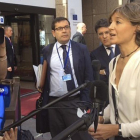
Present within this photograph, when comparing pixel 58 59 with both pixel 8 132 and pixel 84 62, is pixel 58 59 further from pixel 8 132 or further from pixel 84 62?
pixel 8 132

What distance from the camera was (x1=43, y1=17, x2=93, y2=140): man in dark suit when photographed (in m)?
3.25

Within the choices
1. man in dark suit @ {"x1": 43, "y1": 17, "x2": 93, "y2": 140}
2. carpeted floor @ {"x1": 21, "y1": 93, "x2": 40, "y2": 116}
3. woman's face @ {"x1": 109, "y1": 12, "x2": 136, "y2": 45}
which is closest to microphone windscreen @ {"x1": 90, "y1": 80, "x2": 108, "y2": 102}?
woman's face @ {"x1": 109, "y1": 12, "x2": 136, "y2": 45}

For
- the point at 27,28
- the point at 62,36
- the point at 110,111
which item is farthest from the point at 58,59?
the point at 27,28

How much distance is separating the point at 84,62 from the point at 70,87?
1.23 ft

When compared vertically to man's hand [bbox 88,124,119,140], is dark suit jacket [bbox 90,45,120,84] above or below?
above

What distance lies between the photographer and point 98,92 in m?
1.39

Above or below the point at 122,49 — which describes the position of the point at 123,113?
below

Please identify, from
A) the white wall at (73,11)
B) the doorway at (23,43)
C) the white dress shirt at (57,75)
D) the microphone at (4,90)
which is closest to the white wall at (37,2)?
the white wall at (73,11)

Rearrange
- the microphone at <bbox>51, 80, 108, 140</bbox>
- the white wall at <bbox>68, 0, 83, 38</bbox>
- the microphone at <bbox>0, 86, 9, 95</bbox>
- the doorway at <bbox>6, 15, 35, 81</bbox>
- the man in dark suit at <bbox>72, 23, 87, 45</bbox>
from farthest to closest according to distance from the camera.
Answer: the doorway at <bbox>6, 15, 35, 81</bbox> < the white wall at <bbox>68, 0, 83, 38</bbox> < the man in dark suit at <bbox>72, 23, 87, 45</bbox> < the microphone at <bbox>0, 86, 9, 95</bbox> < the microphone at <bbox>51, 80, 108, 140</bbox>

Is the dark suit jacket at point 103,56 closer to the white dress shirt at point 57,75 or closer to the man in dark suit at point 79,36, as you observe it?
the white dress shirt at point 57,75

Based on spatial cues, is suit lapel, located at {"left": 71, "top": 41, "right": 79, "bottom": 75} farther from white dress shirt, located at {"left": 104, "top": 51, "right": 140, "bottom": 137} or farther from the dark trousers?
white dress shirt, located at {"left": 104, "top": 51, "right": 140, "bottom": 137}

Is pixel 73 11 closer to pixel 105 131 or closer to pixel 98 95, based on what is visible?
pixel 105 131

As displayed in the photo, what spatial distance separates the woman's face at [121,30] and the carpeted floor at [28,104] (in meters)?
4.69

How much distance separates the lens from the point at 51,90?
334 cm
